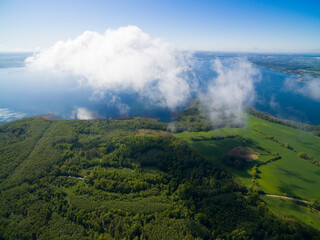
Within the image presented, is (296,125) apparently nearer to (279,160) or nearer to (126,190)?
(279,160)

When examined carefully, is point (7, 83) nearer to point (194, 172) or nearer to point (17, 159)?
point (17, 159)

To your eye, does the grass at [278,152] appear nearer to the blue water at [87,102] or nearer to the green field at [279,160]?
the green field at [279,160]

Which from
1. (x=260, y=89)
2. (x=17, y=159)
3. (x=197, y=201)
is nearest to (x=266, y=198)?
(x=197, y=201)

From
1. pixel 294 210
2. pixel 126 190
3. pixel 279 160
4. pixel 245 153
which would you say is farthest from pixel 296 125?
pixel 126 190

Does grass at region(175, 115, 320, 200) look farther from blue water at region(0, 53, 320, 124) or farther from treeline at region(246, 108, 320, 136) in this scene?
blue water at region(0, 53, 320, 124)

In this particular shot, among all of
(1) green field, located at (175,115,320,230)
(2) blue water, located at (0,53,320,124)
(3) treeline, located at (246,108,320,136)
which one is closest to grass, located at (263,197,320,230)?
(1) green field, located at (175,115,320,230)

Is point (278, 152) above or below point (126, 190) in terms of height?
below
